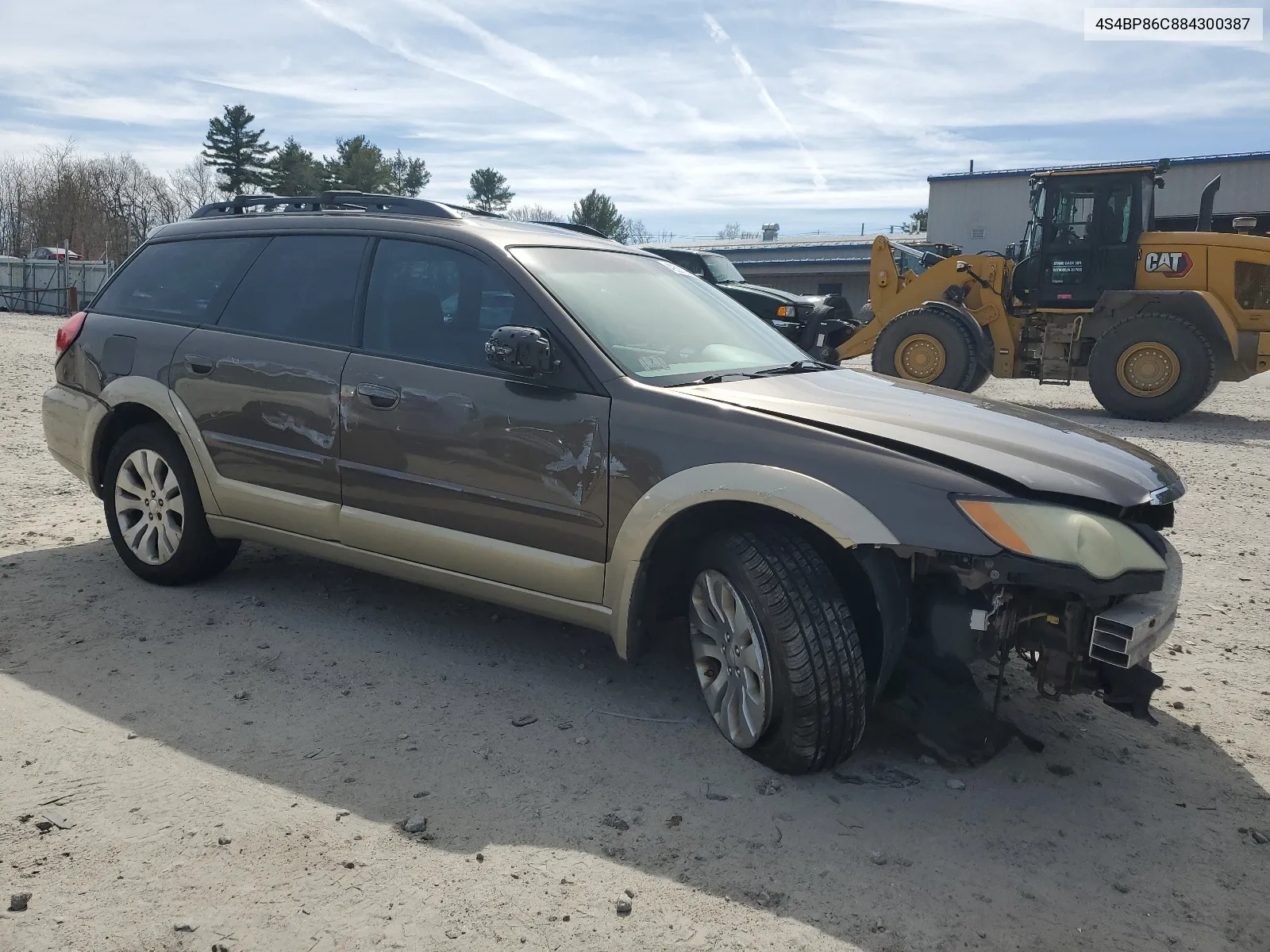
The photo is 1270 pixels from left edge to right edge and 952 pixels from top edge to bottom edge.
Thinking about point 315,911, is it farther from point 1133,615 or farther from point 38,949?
point 1133,615

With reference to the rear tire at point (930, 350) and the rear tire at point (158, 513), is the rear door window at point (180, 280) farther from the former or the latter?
the rear tire at point (930, 350)

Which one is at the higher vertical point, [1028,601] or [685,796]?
[1028,601]

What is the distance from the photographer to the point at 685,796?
9.89 feet

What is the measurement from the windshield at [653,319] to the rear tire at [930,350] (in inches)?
345

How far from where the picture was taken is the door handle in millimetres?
3822

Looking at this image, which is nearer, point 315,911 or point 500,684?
point 315,911

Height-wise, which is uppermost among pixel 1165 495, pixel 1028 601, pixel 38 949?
pixel 1165 495

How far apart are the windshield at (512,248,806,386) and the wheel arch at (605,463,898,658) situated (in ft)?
1.59

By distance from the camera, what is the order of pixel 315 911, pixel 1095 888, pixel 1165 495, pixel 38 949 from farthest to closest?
pixel 1165 495 < pixel 1095 888 < pixel 315 911 < pixel 38 949

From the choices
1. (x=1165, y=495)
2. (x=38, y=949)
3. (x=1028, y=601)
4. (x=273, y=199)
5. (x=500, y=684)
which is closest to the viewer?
(x=38, y=949)

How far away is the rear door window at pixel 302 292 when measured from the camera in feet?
13.6

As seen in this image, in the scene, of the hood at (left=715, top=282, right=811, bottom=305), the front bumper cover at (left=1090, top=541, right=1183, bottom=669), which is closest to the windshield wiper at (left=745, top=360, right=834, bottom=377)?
the front bumper cover at (left=1090, top=541, right=1183, bottom=669)

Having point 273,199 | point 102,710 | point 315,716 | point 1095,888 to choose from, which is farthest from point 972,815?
point 273,199

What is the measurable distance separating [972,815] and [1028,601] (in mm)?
655
